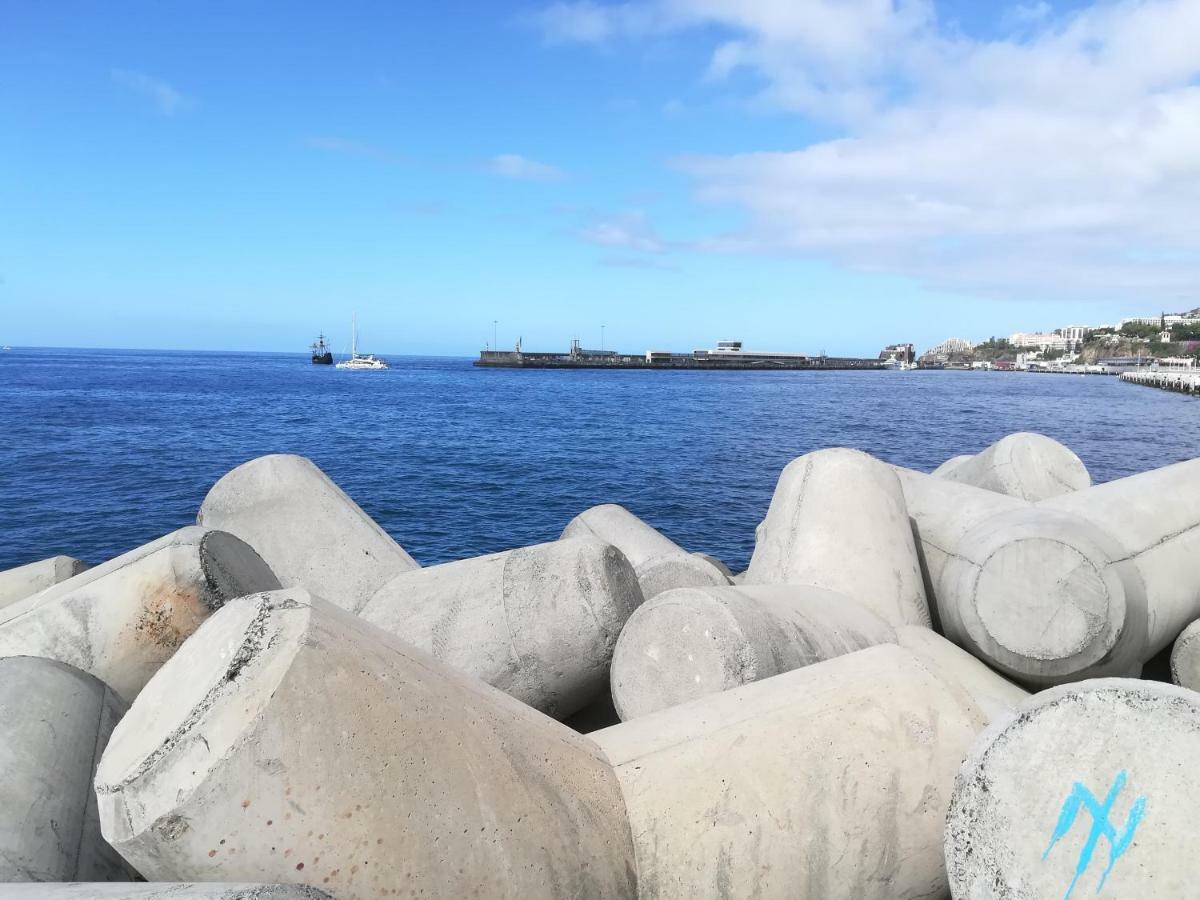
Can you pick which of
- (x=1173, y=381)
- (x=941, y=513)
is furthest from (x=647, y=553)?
(x=1173, y=381)

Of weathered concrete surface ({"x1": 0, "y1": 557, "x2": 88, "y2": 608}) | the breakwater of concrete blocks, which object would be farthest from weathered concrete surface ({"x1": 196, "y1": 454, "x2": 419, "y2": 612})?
the breakwater of concrete blocks

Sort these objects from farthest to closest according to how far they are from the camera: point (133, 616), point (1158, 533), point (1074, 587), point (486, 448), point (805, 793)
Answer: point (486, 448)
point (1158, 533)
point (1074, 587)
point (133, 616)
point (805, 793)

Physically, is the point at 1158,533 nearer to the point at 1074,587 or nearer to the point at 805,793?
the point at 1074,587

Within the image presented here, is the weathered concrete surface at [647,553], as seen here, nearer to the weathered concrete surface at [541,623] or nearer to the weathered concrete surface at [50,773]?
the weathered concrete surface at [541,623]

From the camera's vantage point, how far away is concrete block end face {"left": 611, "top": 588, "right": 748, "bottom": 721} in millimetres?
3969

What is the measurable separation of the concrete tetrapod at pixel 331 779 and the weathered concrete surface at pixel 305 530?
144 inches

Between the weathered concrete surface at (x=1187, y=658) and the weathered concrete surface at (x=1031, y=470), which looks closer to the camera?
the weathered concrete surface at (x=1187, y=658)

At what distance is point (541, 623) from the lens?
4.65 m

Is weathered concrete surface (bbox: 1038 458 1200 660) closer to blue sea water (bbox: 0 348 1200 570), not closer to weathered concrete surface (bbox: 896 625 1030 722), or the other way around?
weathered concrete surface (bbox: 896 625 1030 722)

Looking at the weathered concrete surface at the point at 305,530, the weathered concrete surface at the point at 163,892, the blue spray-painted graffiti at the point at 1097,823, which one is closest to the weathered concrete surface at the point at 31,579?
the weathered concrete surface at the point at 305,530

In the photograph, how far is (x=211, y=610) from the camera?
4.13m

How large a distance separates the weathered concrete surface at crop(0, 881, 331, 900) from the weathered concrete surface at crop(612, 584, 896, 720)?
Result: 2073 mm

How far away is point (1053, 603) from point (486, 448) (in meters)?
29.9

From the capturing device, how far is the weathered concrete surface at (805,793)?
2809 mm
